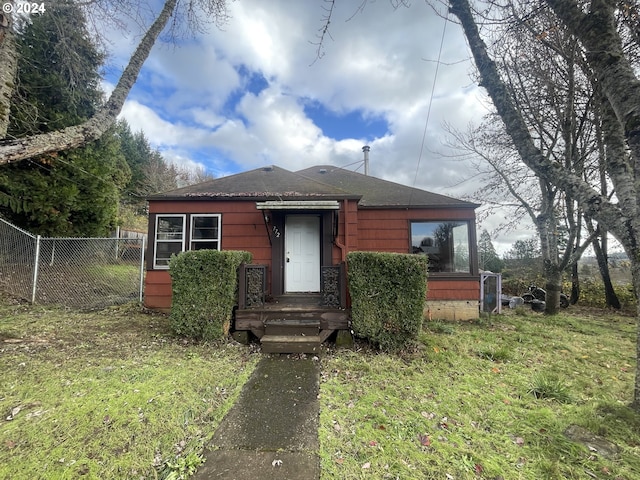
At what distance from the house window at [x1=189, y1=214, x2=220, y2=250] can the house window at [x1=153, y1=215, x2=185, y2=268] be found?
268 millimetres

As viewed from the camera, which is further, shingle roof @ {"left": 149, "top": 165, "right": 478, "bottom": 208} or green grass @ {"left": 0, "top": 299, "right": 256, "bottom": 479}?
shingle roof @ {"left": 149, "top": 165, "right": 478, "bottom": 208}

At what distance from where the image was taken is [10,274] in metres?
6.77

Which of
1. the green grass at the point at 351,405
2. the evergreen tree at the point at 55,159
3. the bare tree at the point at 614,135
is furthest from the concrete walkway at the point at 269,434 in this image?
the evergreen tree at the point at 55,159

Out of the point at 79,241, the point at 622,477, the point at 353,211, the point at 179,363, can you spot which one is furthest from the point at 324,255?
the point at 79,241

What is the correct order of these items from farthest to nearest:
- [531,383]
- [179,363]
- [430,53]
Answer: [430,53]
[179,363]
[531,383]

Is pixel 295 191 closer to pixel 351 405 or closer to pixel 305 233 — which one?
pixel 305 233

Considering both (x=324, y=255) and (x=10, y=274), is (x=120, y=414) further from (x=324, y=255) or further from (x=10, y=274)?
(x=10, y=274)

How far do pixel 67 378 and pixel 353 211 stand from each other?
19.1 feet

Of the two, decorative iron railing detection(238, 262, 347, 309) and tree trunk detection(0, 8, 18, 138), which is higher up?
tree trunk detection(0, 8, 18, 138)

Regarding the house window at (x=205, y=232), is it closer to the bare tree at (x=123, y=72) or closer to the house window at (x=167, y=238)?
the house window at (x=167, y=238)

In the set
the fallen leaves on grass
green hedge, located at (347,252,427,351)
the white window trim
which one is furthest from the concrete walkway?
the white window trim

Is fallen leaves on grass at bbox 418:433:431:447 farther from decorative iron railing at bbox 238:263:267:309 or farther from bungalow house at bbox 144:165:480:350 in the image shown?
bungalow house at bbox 144:165:480:350

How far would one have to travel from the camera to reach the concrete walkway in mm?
2045

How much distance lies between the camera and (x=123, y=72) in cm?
576
